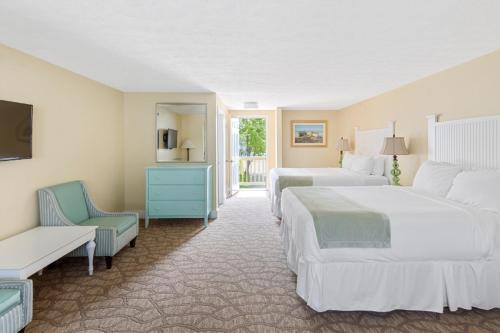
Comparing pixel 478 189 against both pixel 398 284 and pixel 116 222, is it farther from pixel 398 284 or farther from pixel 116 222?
pixel 116 222

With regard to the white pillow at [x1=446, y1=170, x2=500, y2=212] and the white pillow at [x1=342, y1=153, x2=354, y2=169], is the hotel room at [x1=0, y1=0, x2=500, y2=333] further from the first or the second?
the white pillow at [x1=342, y1=153, x2=354, y2=169]

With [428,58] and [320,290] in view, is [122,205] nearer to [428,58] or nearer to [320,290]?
[320,290]

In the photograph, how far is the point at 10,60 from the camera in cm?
282

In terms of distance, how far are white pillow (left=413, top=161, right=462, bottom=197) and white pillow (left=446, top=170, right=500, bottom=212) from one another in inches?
6.3

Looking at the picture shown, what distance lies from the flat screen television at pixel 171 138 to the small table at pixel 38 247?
2545mm

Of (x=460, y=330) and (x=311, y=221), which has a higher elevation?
(x=311, y=221)

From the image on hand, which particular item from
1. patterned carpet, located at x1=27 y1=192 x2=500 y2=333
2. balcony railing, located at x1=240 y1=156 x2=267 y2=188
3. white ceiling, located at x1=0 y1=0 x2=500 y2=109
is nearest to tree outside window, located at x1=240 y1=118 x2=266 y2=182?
balcony railing, located at x1=240 y1=156 x2=267 y2=188

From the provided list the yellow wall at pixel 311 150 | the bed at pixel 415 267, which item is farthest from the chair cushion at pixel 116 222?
the yellow wall at pixel 311 150

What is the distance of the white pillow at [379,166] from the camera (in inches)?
205

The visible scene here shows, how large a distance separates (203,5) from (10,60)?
2.12 meters

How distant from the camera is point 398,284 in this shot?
227 centimetres

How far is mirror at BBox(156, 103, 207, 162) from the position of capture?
17.5ft

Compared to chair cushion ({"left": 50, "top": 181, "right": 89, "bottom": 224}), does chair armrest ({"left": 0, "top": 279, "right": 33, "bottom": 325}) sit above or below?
below

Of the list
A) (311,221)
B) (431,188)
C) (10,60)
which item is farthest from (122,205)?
(431,188)
